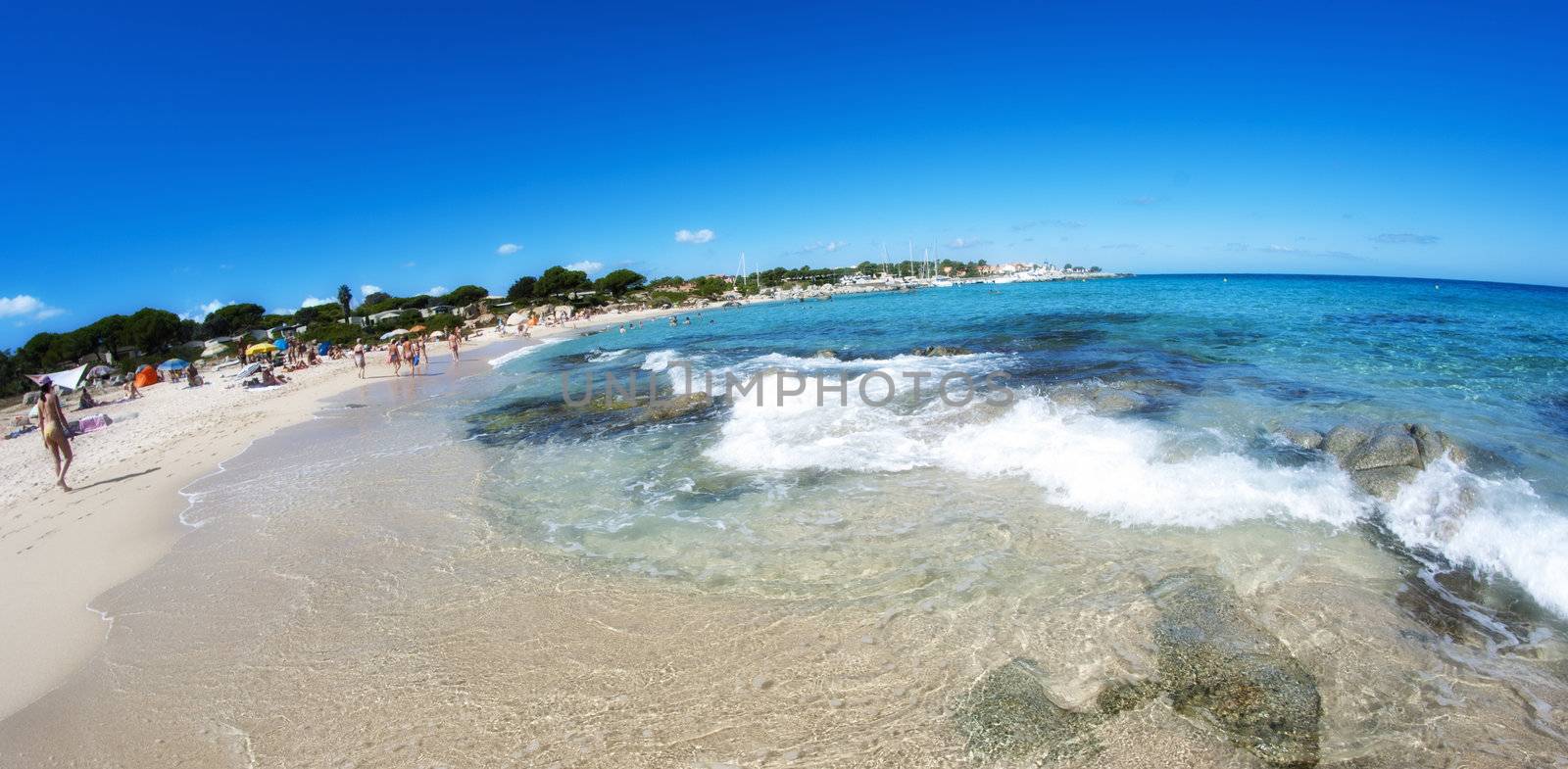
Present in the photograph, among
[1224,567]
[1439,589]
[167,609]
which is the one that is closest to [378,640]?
[167,609]

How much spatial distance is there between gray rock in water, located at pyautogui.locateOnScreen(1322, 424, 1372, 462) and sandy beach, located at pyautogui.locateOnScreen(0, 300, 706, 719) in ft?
47.1

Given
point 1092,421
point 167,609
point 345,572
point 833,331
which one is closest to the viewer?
point 167,609

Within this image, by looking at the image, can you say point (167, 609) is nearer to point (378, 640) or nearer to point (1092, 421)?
point (378, 640)

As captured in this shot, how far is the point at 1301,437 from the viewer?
9234mm

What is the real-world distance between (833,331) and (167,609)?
3173 centimetres

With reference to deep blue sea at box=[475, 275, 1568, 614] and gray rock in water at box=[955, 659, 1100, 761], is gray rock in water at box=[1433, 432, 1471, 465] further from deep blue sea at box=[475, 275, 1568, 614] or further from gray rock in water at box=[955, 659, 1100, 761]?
gray rock in water at box=[955, 659, 1100, 761]

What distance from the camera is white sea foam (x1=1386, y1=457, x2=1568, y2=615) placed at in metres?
5.45

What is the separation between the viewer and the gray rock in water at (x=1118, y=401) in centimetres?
1168

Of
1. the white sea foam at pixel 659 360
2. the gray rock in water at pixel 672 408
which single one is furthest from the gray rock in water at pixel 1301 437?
the white sea foam at pixel 659 360

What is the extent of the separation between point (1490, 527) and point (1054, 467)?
414cm

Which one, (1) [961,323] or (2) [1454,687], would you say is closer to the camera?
(2) [1454,687]

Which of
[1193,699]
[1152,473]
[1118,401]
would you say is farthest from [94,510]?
[1118,401]

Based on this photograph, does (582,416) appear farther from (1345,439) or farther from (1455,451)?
(1455,451)

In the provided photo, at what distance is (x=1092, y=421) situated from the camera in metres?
10.7
